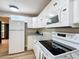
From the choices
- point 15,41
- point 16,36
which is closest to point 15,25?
point 16,36

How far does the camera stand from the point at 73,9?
119cm

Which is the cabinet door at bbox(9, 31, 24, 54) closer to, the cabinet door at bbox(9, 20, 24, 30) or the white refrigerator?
the white refrigerator

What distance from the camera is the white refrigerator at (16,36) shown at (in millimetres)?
3895

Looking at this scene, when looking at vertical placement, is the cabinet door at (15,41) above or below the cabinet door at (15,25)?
below

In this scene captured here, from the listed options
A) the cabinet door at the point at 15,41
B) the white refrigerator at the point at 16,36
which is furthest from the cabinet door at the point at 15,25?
the cabinet door at the point at 15,41

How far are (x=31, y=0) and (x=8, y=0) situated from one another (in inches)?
30.6

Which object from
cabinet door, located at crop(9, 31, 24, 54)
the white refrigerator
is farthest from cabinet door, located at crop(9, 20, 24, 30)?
cabinet door, located at crop(9, 31, 24, 54)

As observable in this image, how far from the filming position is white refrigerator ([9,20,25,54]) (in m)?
3.89

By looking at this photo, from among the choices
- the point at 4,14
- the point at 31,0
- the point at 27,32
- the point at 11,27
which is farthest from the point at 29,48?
the point at 31,0

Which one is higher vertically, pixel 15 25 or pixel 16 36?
pixel 15 25

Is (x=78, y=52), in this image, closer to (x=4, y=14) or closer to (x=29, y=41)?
(x=29, y=41)

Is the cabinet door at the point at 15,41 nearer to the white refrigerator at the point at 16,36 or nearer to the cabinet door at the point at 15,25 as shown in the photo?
the white refrigerator at the point at 16,36

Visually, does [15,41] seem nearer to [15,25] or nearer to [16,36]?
[16,36]

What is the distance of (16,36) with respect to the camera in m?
4.02
